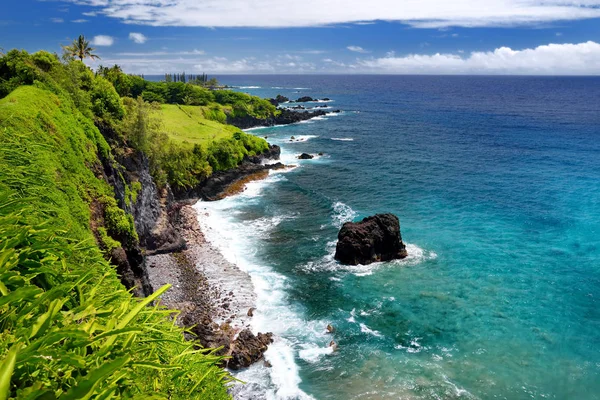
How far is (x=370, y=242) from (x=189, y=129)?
55733 mm

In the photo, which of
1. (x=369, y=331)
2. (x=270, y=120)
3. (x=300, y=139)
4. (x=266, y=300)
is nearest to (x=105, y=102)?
(x=266, y=300)

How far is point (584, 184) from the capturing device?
7044 cm

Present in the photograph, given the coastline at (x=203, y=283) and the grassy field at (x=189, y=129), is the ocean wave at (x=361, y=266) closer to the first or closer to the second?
the coastline at (x=203, y=283)

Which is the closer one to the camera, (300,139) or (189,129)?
(189,129)

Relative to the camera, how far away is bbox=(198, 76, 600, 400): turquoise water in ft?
94.3

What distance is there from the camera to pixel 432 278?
41188mm

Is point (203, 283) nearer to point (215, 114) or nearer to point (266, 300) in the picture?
point (266, 300)

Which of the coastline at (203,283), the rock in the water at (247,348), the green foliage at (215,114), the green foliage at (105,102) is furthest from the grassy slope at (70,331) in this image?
the green foliage at (215,114)

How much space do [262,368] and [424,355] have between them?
1262 centimetres

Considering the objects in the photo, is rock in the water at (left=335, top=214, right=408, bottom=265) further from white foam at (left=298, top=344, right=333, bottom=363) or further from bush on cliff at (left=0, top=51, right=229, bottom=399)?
bush on cliff at (left=0, top=51, right=229, bottom=399)

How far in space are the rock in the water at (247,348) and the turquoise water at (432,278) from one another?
802mm

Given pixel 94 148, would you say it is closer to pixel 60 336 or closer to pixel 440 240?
pixel 60 336

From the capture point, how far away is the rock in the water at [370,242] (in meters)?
44.1

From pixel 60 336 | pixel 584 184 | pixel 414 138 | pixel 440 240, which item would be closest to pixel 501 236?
pixel 440 240
